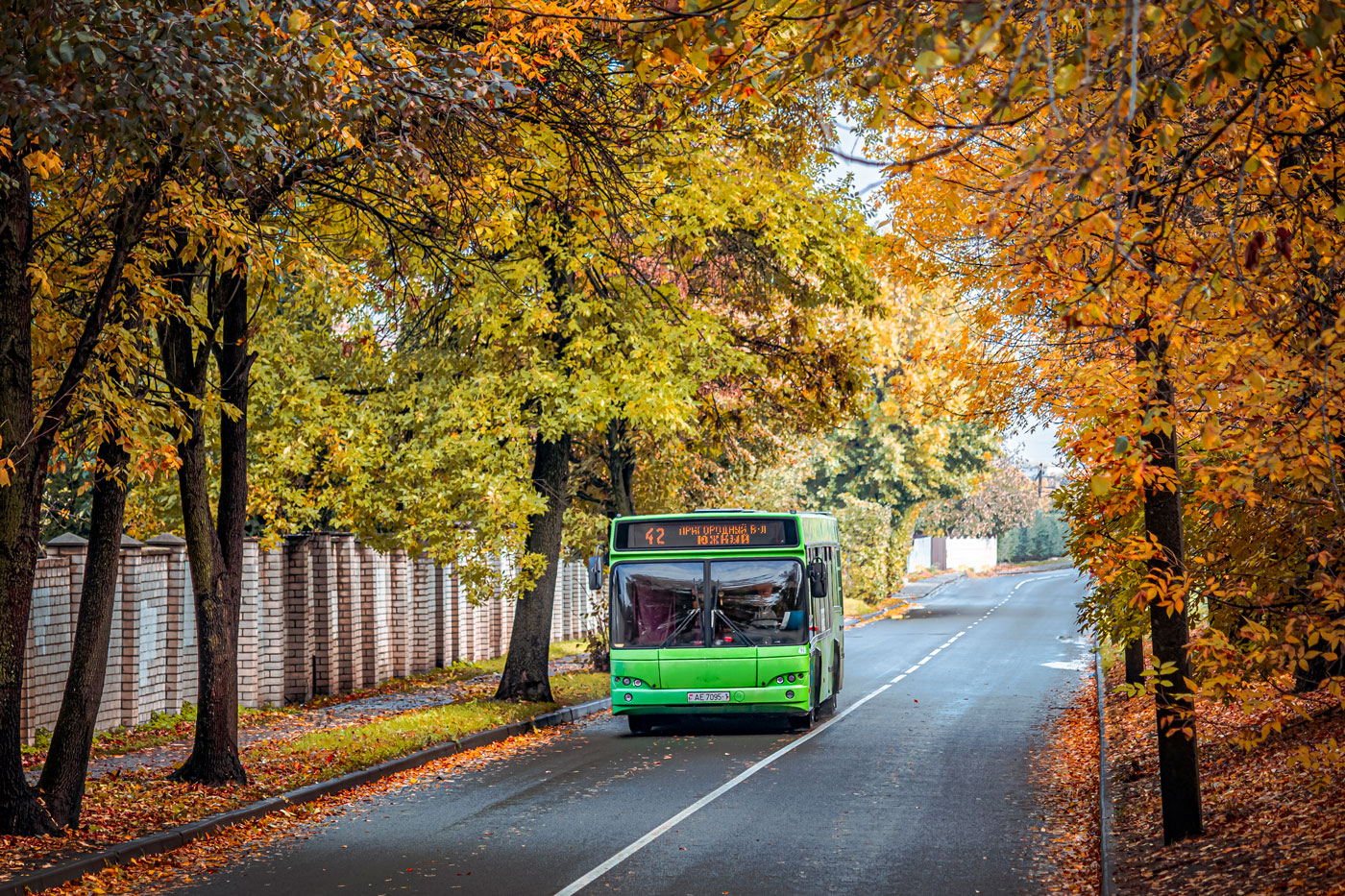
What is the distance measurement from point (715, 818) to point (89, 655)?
533 centimetres

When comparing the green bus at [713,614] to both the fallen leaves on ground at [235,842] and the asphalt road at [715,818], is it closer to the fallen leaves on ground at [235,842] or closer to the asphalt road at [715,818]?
the asphalt road at [715,818]

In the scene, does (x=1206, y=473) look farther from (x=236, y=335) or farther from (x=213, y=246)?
(x=236, y=335)

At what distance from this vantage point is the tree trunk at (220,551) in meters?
12.3

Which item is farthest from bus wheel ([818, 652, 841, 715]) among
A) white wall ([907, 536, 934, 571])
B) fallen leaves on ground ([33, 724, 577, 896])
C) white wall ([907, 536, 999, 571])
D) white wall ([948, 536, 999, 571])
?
white wall ([948, 536, 999, 571])

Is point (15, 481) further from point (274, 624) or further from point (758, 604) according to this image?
point (274, 624)

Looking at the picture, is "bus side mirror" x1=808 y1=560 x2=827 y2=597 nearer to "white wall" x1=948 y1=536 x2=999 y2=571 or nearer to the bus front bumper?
the bus front bumper

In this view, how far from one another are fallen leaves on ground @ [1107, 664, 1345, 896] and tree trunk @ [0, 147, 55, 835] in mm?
7815

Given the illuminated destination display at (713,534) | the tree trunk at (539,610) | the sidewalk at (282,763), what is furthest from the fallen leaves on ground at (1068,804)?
the tree trunk at (539,610)

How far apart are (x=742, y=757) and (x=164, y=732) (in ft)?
24.0

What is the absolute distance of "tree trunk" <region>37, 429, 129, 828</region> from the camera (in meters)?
10.2

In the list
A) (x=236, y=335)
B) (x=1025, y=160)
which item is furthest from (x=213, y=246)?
(x=1025, y=160)

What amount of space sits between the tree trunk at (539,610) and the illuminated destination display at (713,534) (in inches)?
96.6

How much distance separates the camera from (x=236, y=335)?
42.9 ft

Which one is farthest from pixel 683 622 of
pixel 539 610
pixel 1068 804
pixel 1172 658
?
pixel 1172 658
